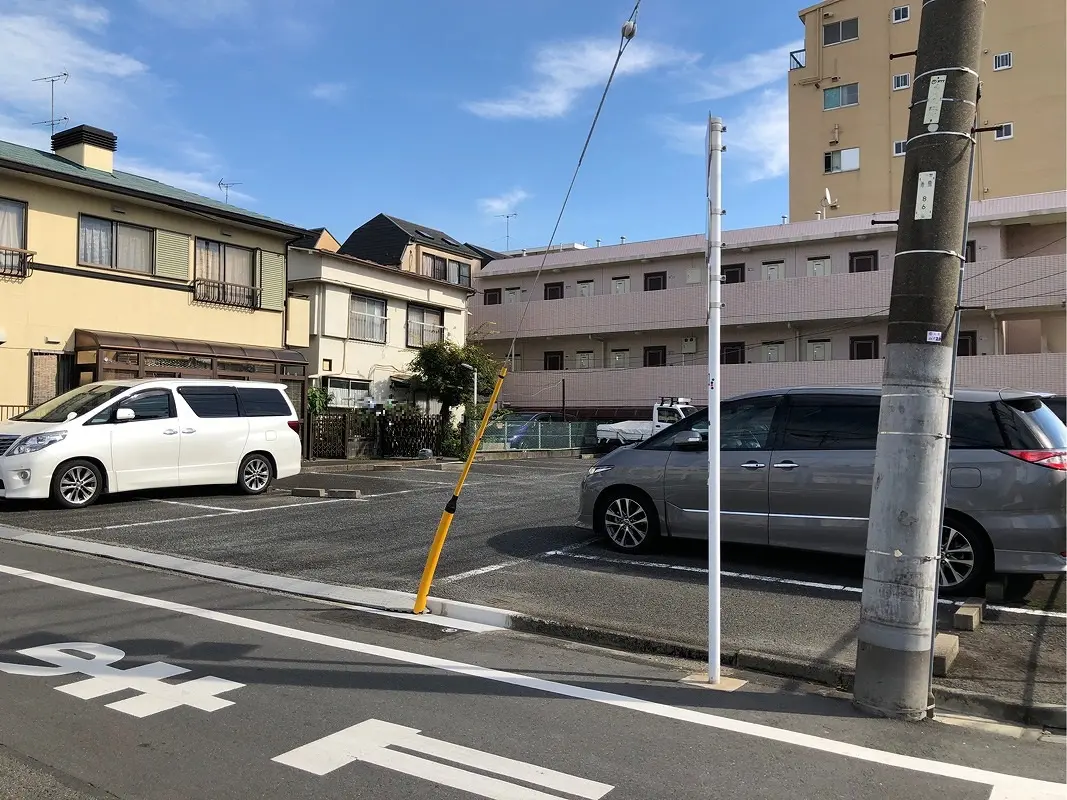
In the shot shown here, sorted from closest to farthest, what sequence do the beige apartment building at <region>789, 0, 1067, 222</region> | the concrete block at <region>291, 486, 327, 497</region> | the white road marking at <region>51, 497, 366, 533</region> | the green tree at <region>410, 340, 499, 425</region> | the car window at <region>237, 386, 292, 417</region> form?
the white road marking at <region>51, 497, 366, 533</region> → the car window at <region>237, 386, 292, 417</region> → the concrete block at <region>291, 486, 327, 497</region> → the green tree at <region>410, 340, 499, 425</region> → the beige apartment building at <region>789, 0, 1067, 222</region>

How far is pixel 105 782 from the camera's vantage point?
3461 millimetres

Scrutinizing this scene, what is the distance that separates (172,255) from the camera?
20031 millimetres

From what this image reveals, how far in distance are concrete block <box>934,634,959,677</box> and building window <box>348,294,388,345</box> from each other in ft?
82.9

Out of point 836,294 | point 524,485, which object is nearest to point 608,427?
point 836,294

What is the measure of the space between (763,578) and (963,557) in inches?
64.1

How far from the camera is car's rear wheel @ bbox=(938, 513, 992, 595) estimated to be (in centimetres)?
674

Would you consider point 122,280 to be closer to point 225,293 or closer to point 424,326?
point 225,293

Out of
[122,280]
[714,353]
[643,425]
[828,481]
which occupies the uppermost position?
[122,280]

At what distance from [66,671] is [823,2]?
43041 millimetres

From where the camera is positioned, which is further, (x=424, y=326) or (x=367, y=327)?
(x=424, y=326)

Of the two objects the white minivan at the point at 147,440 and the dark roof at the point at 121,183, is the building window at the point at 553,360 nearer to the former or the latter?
the dark roof at the point at 121,183

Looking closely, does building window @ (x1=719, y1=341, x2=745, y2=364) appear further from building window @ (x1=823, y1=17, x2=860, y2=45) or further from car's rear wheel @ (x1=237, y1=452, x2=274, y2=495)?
car's rear wheel @ (x1=237, y1=452, x2=274, y2=495)

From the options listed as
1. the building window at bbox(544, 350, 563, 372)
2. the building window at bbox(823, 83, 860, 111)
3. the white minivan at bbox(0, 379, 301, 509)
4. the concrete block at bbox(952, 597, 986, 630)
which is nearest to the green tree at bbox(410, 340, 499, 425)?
the building window at bbox(544, 350, 563, 372)

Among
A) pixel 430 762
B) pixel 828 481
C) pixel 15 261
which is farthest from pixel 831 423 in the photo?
pixel 15 261
